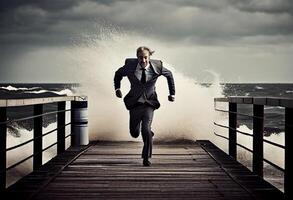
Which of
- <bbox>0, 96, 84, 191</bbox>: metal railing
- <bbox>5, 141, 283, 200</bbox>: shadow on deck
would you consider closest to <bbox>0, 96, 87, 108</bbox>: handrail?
<bbox>0, 96, 84, 191</bbox>: metal railing

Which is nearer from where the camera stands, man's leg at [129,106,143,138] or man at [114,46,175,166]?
man at [114,46,175,166]

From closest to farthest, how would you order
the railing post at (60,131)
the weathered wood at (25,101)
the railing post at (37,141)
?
the weathered wood at (25,101) < the railing post at (37,141) < the railing post at (60,131)

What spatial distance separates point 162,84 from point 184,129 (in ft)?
18.1

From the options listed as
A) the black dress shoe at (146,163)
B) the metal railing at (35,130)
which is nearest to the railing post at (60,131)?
the metal railing at (35,130)

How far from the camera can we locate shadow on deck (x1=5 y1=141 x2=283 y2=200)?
17.2 feet

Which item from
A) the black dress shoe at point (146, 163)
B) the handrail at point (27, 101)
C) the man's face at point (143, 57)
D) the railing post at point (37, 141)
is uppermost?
the man's face at point (143, 57)

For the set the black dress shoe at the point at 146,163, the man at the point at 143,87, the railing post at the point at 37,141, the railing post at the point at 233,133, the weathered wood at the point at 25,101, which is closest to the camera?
the weathered wood at the point at 25,101

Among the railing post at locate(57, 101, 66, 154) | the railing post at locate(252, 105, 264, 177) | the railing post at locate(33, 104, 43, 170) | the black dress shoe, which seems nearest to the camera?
the railing post at locate(252, 105, 264, 177)

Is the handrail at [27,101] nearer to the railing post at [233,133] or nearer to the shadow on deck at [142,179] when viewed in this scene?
the shadow on deck at [142,179]

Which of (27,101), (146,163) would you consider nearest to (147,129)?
(146,163)

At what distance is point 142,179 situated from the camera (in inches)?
246

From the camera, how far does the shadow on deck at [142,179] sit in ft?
17.2

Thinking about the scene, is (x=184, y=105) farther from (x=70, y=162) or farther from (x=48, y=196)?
(x=48, y=196)

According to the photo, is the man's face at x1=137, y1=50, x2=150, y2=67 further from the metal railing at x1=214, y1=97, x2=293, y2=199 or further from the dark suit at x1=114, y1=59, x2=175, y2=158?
the metal railing at x1=214, y1=97, x2=293, y2=199
